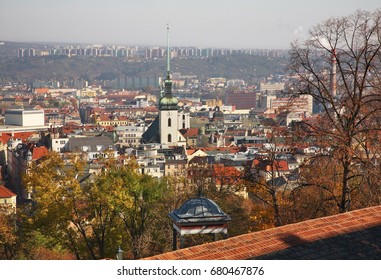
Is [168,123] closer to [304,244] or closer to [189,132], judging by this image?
[189,132]

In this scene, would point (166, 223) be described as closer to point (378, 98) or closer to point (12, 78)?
point (378, 98)

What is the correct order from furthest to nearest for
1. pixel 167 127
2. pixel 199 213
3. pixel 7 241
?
1. pixel 167 127
2. pixel 7 241
3. pixel 199 213

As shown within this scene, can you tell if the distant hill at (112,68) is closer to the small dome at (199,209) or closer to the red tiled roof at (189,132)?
the red tiled roof at (189,132)

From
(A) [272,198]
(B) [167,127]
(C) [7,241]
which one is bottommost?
(B) [167,127]

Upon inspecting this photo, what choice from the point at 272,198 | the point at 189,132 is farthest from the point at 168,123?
the point at 272,198

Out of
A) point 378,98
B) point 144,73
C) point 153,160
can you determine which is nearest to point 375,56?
point 378,98
